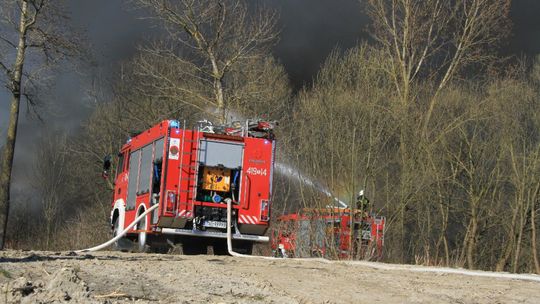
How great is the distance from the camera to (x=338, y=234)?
1577 centimetres

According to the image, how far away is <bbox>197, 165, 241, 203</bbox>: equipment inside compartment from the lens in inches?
611

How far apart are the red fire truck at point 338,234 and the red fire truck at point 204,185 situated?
1.08 meters

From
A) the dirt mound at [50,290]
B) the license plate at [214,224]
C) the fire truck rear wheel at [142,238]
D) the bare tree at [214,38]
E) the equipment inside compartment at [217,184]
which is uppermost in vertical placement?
the bare tree at [214,38]

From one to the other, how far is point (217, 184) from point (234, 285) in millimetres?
8158

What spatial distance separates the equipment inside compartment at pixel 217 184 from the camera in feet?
50.9

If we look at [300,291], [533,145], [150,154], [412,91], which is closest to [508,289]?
[300,291]

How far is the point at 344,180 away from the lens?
53.7 feet

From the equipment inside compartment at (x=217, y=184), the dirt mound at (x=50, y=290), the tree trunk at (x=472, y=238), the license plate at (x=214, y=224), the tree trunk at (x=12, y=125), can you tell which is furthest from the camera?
the tree trunk at (x=472, y=238)

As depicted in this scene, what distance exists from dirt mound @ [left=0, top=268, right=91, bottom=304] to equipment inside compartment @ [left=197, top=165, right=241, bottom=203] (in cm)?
888

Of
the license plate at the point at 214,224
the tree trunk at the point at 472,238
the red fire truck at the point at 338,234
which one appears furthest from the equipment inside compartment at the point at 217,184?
the tree trunk at the point at 472,238

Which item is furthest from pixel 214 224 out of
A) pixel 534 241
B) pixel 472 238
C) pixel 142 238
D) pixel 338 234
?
pixel 534 241

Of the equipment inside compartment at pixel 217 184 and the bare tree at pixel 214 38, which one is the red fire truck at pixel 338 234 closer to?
the equipment inside compartment at pixel 217 184

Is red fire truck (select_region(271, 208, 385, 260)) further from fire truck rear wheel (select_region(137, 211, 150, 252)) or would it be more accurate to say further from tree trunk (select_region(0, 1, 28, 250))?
tree trunk (select_region(0, 1, 28, 250))

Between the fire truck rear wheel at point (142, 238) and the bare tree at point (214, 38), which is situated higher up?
the bare tree at point (214, 38)
